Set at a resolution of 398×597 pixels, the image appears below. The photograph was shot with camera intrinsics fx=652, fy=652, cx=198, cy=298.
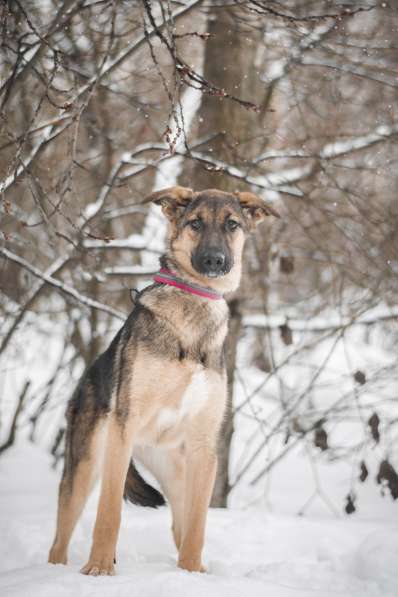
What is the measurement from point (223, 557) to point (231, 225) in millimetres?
2235

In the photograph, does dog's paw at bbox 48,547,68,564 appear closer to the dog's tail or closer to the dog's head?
the dog's tail

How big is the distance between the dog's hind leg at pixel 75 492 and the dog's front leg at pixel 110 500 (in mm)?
318

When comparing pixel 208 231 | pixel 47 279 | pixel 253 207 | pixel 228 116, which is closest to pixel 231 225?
pixel 208 231

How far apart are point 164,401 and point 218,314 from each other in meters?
0.71

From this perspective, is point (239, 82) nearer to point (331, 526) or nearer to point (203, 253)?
point (203, 253)

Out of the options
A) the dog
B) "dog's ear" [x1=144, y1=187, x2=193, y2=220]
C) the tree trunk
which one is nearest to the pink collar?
the dog

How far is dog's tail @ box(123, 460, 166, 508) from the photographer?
14.2 ft

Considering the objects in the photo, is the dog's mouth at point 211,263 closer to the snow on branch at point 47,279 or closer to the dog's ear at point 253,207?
the dog's ear at point 253,207

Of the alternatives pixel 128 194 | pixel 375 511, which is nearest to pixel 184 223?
pixel 128 194

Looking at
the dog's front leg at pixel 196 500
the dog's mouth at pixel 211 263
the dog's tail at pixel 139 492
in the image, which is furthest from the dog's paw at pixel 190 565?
the dog's mouth at pixel 211 263

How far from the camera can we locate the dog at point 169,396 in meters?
3.78

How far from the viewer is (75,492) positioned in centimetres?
405

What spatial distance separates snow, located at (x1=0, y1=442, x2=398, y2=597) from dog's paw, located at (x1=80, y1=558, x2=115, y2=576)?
0.07 metres

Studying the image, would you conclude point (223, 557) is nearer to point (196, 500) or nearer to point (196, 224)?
point (196, 500)
